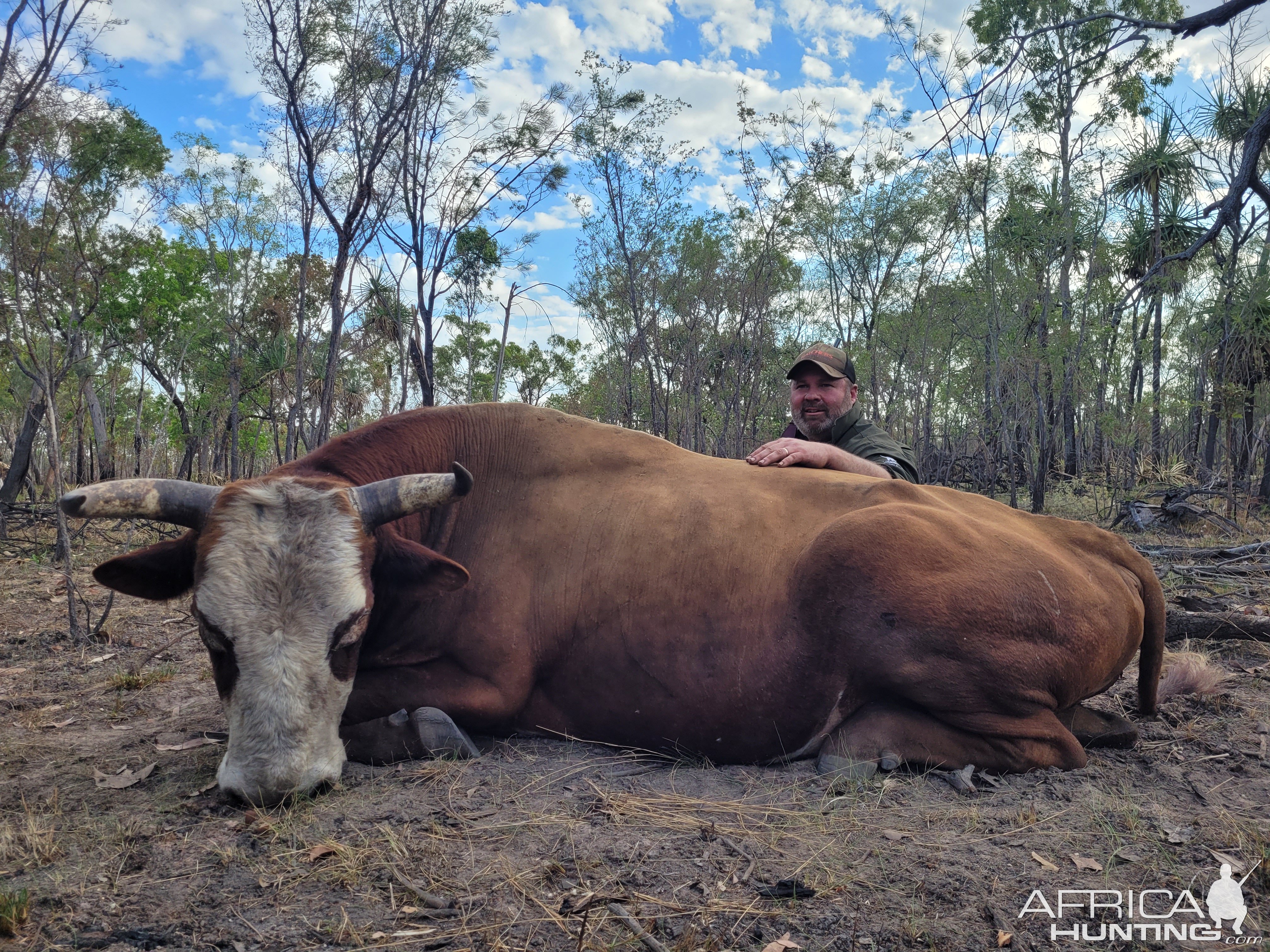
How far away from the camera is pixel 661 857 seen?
290cm

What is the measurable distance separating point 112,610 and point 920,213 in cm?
2204

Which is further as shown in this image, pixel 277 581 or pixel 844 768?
pixel 844 768

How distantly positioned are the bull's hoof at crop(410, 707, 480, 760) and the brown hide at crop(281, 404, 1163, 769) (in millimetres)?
90

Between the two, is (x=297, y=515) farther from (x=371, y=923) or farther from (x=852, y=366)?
(x=852, y=366)

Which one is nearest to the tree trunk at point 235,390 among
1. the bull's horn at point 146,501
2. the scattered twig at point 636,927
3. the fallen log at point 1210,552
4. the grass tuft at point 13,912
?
the bull's horn at point 146,501

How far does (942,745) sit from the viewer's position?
3.83 meters

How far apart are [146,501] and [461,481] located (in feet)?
4.53

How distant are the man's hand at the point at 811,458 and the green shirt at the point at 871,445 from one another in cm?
64

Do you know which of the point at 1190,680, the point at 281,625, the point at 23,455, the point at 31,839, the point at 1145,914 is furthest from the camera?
the point at 23,455

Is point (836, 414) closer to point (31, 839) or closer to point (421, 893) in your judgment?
point (421, 893)

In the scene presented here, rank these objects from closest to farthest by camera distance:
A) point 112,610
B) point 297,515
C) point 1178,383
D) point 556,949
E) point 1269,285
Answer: point 556,949
point 297,515
point 112,610
point 1269,285
point 1178,383

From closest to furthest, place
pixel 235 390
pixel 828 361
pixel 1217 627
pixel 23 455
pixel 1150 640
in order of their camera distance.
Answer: pixel 1150 640 < pixel 1217 627 < pixel 828 361 < pixel 23 455 < pixel 235 390

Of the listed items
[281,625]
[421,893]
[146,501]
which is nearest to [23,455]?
[146,501]

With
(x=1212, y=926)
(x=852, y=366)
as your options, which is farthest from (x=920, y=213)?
(x=1212, y=926)
